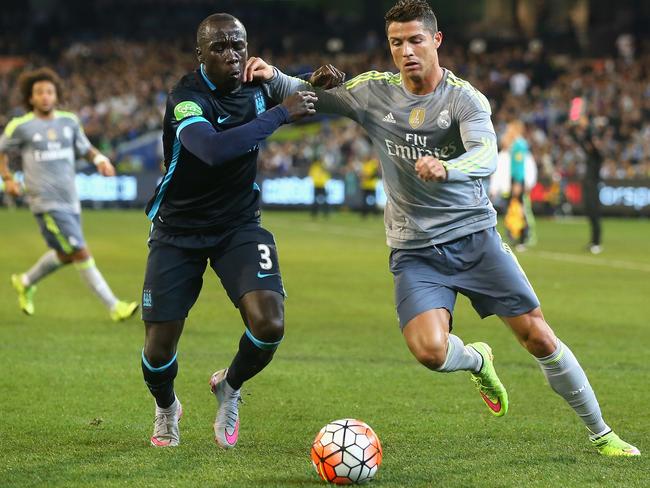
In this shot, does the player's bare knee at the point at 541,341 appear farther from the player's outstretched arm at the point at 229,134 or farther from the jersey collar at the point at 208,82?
the jersey collar at the point at 208,82

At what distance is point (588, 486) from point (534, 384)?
3.02 meters

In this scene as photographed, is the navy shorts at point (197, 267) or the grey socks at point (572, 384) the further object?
the navy shorts at point (197, 267)

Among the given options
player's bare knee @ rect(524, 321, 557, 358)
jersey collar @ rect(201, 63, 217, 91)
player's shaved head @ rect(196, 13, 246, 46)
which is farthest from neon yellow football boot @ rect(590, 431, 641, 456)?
player's shaved head @ rect(196, 13, 246, 46)

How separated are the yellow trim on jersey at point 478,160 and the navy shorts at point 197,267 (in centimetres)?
132

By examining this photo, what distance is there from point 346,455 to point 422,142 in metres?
1.77

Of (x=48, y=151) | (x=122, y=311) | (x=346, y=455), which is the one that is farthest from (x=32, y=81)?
(x=346, y=455)

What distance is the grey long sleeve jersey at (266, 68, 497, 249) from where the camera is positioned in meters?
6.22

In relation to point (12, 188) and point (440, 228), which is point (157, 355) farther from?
point (12, 188)

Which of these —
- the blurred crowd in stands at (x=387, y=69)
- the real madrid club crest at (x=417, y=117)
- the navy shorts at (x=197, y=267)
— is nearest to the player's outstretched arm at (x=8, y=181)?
the navy shorts at (x=197, y=267)

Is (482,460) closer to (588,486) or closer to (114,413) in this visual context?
(588,486)

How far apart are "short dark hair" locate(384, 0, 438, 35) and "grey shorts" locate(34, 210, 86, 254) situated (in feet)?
19.9

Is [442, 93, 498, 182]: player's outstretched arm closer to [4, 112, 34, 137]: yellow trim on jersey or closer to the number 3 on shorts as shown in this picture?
the number 3 on shorts

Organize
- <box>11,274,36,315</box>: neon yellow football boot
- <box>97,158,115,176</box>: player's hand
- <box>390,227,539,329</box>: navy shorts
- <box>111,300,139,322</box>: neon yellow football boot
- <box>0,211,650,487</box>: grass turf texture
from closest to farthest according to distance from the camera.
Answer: <box>0,211,650,487</box>: grass turf texture
<box>390,227,539,329</box>: navy shorts
<box>97,158,115,176</box>: player's hand
<box>111,300,139,322</box>: neon yellow football boot
<box>11,274,36,315</box>: neon yellow football boot

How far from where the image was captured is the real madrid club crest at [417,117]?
20.6 feet
